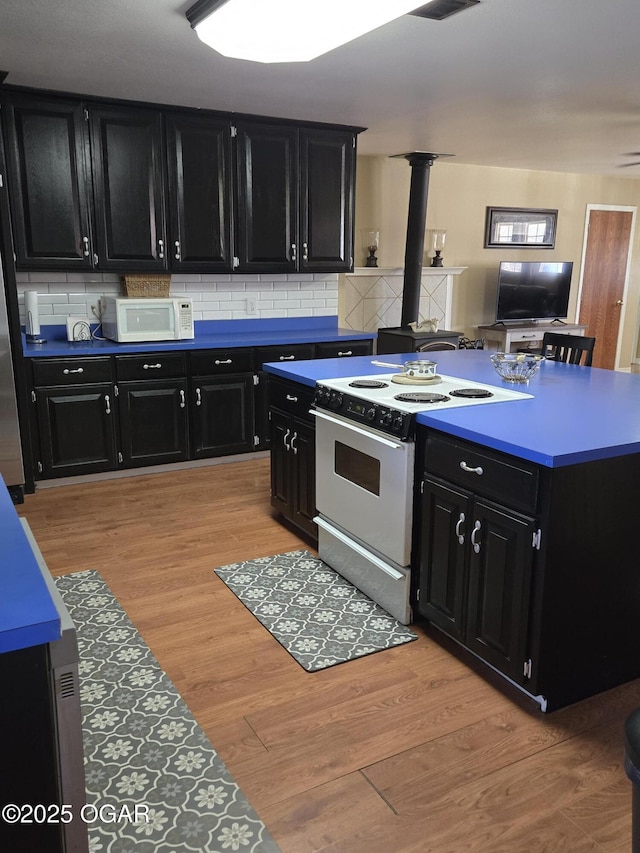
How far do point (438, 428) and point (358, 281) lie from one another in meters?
4.25

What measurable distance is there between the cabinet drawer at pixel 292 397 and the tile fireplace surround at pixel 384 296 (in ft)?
9.57

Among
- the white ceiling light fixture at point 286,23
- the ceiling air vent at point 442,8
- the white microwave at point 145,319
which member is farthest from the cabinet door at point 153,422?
the ceiling air vent at point 442,8

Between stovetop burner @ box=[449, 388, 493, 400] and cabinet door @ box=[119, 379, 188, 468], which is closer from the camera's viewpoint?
stovetop burner @ box=[449, 388, 493, 400]

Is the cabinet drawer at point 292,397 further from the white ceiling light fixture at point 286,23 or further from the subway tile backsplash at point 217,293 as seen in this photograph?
the subway tile backsplash at point 217,293

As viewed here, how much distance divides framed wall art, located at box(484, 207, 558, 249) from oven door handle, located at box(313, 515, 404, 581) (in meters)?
4.93

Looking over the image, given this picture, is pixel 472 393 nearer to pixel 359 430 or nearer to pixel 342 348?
pixel 359 430

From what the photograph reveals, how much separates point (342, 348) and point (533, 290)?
3236 millimetres

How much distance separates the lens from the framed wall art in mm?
7125

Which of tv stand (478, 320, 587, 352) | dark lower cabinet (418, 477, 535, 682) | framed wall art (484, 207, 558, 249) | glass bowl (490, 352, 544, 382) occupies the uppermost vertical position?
framed wall art (484, 207, 558, 249)

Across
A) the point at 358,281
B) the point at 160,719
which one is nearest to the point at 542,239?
the point at 358,281

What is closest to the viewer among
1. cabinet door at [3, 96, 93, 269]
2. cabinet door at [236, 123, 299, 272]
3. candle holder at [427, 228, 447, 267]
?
cabinet door at [3, 96, 93, 269]

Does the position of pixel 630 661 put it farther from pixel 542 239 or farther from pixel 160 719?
pixel 542 239

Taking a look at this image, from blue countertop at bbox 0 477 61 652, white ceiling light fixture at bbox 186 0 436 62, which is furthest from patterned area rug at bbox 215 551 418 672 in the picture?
white ceiling light fixture at bbox 186 0 436 62

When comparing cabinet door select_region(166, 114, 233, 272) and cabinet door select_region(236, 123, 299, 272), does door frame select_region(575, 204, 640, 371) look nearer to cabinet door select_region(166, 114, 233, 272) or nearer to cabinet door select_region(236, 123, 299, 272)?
cabinet door select_region(236, 123, 299, 272)
